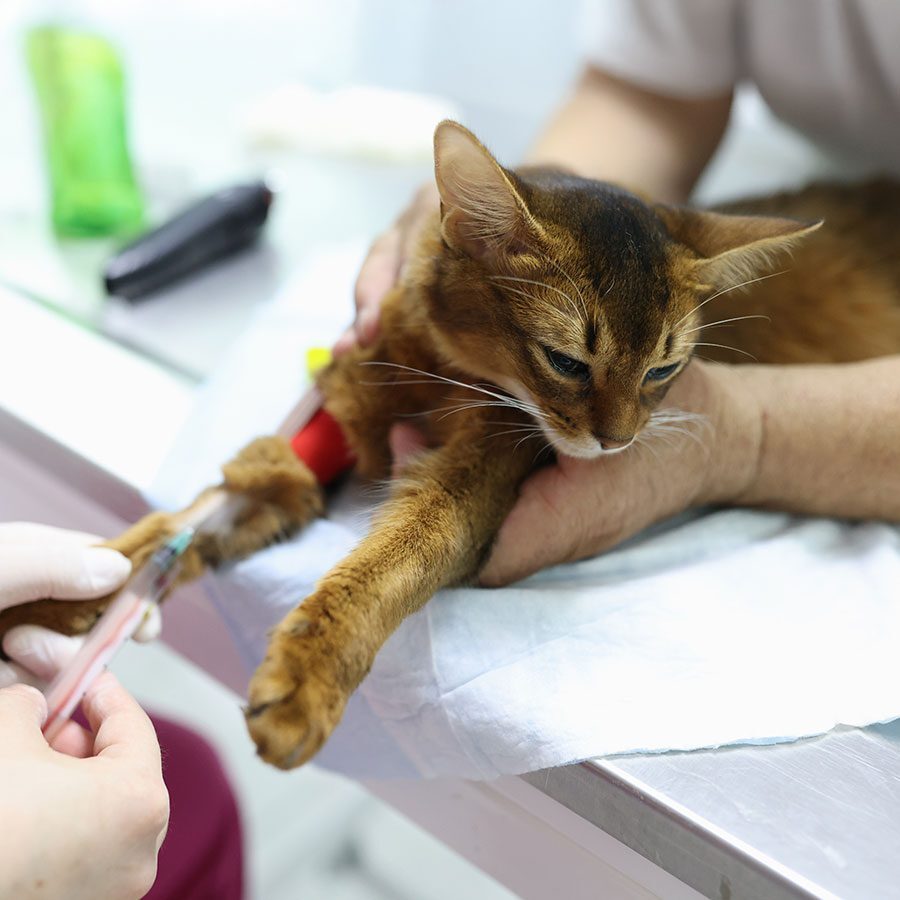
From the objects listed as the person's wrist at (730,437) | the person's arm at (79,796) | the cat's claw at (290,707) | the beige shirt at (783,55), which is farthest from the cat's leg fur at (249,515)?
the beige shirt at (783,55)

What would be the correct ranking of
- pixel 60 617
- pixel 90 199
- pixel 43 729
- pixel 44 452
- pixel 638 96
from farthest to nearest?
pixel 90 199
pixel 638 96
pixel 44 452
pixel 60 617
pixel 43 729

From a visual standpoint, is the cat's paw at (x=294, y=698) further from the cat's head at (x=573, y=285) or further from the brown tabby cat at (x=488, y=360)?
the cat's head at (x=573, y=285)

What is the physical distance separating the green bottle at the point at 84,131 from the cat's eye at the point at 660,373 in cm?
92

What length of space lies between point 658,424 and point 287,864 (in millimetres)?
851

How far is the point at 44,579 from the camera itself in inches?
27.5

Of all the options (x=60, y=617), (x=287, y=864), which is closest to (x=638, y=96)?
(x=60, y=617)

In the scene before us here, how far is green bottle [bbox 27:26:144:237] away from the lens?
131 cm

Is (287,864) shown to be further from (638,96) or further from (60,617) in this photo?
(638,96)

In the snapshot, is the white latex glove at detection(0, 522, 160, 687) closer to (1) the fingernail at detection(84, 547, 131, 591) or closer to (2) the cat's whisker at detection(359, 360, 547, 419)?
(1) the fingernail at detection(84, 547, 131, 591)

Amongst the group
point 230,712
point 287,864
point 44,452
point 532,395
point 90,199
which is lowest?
point 287,864

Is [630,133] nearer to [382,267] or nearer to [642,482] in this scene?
[382,267]

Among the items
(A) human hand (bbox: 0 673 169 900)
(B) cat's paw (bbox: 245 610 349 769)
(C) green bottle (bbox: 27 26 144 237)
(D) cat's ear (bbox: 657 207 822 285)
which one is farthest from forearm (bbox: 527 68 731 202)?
(A) human hand (bbox: 0 673 169 900)

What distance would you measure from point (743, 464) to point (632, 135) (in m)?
0.54

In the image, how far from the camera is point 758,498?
870 millimetres
